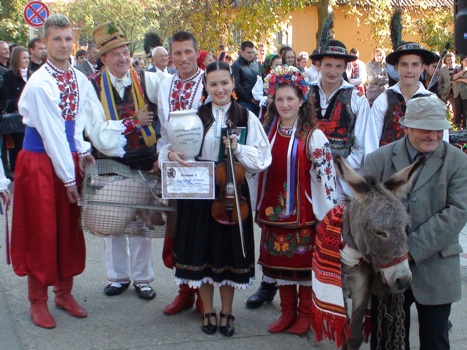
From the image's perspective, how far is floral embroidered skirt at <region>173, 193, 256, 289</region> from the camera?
13.5ft

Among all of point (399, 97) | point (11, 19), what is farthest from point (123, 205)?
point (11, 19)

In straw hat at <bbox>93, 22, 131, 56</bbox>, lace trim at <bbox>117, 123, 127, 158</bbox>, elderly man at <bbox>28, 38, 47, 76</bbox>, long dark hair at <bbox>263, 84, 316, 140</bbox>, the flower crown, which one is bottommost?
lace trim at <bbox>117, 123, 127, 158</bbox>

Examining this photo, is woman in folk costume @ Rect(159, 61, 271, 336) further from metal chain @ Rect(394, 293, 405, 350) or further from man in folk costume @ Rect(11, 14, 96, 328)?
metal chain @ Rect(394, 293, 405, 350)

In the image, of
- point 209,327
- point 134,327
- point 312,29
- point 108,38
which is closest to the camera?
point 209,327

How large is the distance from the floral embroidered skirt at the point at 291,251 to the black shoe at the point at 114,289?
60.2 inches

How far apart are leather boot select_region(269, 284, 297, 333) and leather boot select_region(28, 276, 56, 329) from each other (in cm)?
168

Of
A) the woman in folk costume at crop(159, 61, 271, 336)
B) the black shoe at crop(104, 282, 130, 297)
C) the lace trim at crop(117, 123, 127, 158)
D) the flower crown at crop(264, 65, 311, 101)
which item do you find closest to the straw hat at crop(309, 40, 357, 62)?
the flower crown at crop(264, 65, 311, 101)

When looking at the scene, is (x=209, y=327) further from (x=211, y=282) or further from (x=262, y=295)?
(x=262, y=295)

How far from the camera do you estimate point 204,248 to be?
13.6ft

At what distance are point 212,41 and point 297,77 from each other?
14.6 metres

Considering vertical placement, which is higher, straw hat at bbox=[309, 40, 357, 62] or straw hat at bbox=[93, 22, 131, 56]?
straw hat at bbox=[93, 22, 131, 56]

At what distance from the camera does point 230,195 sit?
3867mm

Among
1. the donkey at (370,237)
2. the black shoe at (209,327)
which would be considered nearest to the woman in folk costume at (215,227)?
the black shoe at (209,327)

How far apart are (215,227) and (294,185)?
627mm
